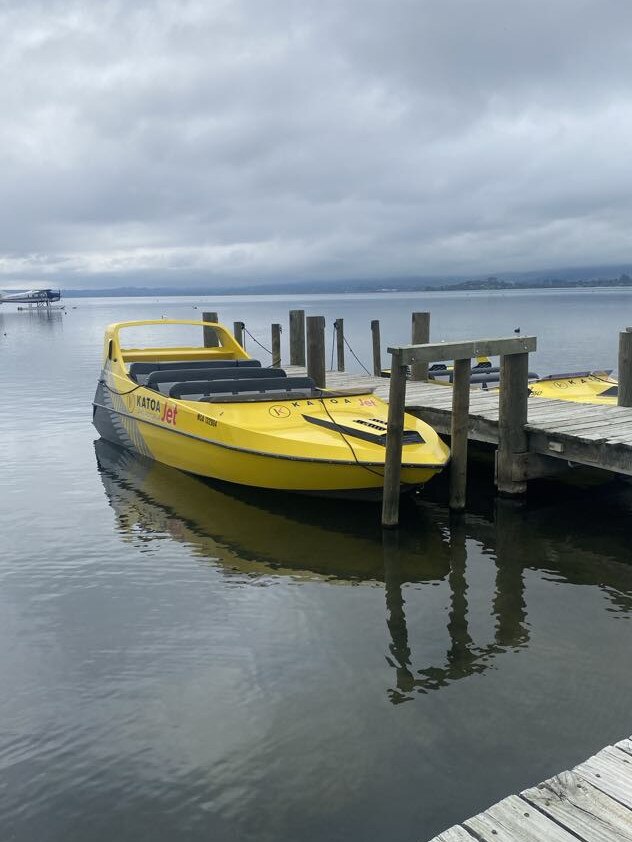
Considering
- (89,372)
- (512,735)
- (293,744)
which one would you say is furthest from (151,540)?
(89,372)

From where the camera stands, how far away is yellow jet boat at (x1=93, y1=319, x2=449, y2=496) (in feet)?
29.6

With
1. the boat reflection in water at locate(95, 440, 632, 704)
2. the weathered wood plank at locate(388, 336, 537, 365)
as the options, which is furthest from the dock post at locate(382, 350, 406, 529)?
the boat reflection in water at locate(95, 440, 632, 704)

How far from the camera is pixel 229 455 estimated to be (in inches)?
391

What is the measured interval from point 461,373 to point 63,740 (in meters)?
6.46

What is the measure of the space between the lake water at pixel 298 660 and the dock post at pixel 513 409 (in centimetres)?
70

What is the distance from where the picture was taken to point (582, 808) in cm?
330

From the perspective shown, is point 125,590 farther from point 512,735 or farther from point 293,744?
point 512,735

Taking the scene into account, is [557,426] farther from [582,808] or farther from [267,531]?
[582,808]

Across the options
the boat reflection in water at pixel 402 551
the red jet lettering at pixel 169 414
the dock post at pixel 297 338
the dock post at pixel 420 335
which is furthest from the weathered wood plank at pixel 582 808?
the dock post at pixel 297 338

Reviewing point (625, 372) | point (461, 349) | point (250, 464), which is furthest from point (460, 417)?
point (625, 372)

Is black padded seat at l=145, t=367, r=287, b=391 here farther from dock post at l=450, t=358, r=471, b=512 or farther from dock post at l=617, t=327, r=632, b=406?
dock post at l=617, t=327, r=632, b=406

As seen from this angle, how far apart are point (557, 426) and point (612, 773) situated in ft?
21.3

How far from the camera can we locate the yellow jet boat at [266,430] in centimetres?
901

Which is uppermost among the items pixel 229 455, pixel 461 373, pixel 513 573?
pixel 461 373
